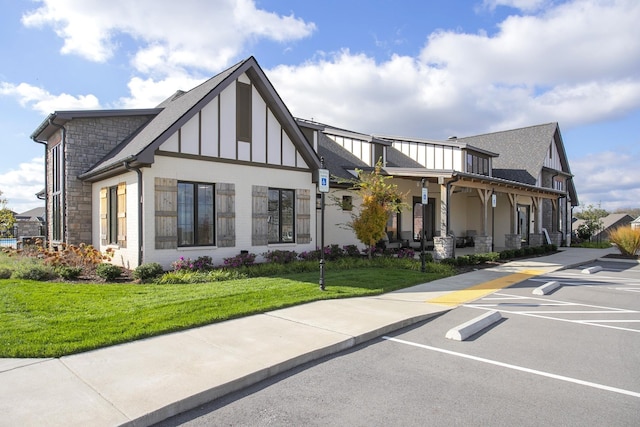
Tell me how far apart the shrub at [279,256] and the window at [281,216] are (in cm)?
75

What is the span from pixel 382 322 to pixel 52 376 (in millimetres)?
4550

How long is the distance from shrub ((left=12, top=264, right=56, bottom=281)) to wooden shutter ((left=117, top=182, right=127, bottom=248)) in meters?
1.90

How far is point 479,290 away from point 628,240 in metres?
15.3

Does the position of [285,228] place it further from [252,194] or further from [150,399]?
[150,399]

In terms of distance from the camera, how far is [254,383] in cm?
453

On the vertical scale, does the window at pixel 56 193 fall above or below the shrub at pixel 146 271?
above

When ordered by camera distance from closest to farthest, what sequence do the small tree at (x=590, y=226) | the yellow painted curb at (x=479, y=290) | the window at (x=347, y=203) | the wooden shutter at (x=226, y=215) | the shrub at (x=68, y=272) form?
the yellow painted curb at (x=479, y=290)
the shrub at (x=68, y=272)
the wooden shutter at (x=226, y=215)
the window at (x=347, y=203)
the small tree at (x=590, y=226)

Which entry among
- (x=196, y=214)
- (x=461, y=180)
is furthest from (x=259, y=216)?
(x=461, y=180)

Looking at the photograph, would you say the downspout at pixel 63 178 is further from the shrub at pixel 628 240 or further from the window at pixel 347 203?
the shrub at pixel 628 240

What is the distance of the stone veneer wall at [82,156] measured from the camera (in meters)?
13.8

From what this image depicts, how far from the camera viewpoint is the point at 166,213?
36.6 feet

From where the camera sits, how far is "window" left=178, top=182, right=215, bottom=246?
38.6 ft

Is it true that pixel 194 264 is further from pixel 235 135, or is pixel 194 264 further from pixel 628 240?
pixel 628 240

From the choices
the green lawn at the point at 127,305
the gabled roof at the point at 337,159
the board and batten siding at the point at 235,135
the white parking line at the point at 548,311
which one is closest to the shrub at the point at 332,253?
the gabled roof at the point at 337,159
